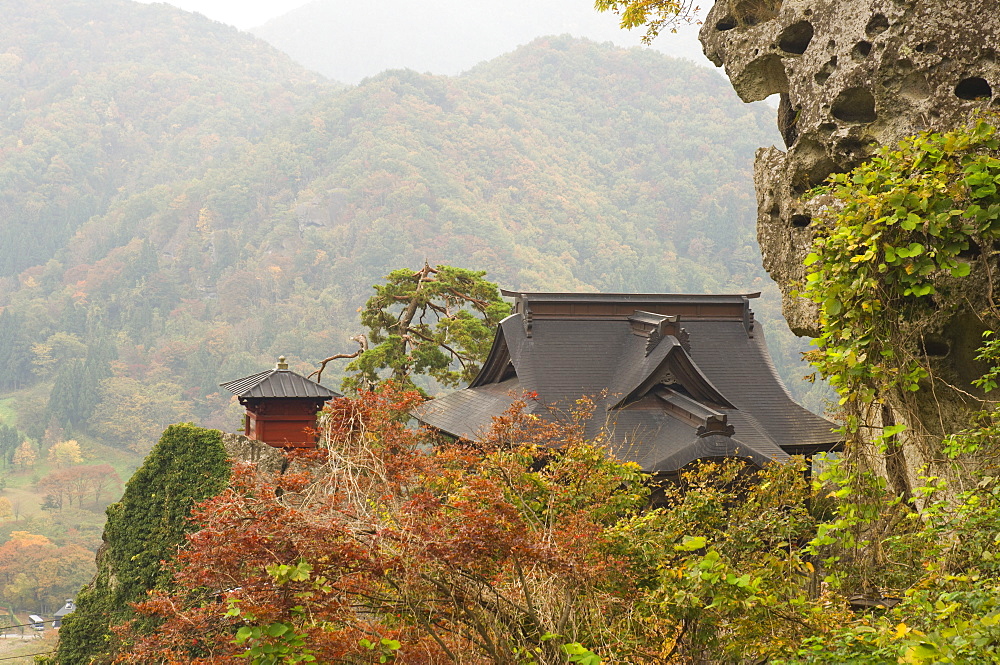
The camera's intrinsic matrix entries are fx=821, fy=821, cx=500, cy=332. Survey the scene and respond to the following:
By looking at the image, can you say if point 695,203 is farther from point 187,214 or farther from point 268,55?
point 268,55

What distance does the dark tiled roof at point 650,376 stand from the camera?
9.69 m

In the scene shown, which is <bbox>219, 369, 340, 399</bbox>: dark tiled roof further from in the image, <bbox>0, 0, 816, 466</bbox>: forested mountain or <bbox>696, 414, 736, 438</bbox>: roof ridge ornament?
<bbox>0, 0, 816, 466</bbox>: forested mountain

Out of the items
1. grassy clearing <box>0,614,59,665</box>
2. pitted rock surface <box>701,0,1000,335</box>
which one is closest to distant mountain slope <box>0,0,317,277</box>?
grassy clearing <box>0,614,59,665</box>

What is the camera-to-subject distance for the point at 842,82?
5.00 m

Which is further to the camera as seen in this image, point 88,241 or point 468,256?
point 88,241

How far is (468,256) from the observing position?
64.9 meters

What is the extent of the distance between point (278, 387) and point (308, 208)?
6504cm

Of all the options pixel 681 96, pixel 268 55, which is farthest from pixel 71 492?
pixel 268 55

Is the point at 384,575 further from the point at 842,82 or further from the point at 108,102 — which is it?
the point at 108,102

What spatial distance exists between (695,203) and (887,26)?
7110 cm

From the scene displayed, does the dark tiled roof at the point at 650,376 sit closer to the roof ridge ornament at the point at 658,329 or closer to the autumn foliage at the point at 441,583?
the roof ridge ornament at the point at 658,329

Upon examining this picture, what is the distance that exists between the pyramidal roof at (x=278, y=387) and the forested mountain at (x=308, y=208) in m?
44.4

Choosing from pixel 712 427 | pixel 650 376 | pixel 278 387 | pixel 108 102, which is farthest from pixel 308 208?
pixel 712 427

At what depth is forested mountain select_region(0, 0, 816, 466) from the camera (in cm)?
6316
